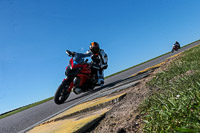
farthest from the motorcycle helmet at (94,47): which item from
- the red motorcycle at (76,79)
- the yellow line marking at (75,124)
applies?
the yellow line marking at (75,124)

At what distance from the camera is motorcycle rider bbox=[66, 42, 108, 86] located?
7074mm

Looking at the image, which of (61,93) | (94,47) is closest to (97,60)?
(94,47)

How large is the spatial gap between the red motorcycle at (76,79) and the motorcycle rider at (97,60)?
169 mm

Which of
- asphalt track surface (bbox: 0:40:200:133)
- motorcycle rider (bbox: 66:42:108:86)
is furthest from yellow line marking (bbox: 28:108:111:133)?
motorcycle rider (bbox: 66:42:108:86)

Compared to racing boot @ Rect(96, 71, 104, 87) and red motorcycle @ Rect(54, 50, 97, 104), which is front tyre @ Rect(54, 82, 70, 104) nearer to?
red motorcycle @ Rect(54, 50, 97, 104)

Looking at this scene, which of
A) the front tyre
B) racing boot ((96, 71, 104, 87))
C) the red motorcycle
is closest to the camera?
the front tyre

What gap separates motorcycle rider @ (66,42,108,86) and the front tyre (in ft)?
4.79

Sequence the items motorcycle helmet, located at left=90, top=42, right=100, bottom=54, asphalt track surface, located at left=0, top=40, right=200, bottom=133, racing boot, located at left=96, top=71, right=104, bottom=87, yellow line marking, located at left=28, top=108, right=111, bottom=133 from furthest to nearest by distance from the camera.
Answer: motorcycle helmet, located at left=90, top=42, right=100, bottom=54 < racing boot, located at left=96, top=71, right=104, bottom=87 < asphalt track surface, located at left=0, top=40, right=200, bottom=133 < yellow line marking, located at left=28, top=108, right=111, bottom=133

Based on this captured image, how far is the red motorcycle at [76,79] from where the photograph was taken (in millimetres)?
5789

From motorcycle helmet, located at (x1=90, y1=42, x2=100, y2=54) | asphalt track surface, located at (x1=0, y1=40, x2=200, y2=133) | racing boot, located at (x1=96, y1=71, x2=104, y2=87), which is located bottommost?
asphalt track surface, located at (x1=0, y1=40, x2=200, y2=133)

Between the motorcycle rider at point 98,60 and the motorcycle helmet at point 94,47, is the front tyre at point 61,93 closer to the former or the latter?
the motorcycle rider at point 98,60

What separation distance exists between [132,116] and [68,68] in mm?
4628

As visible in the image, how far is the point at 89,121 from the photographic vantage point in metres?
1.92

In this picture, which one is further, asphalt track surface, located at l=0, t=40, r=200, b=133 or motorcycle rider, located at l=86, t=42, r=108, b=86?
motorcycle rider, located at l=86, t=42, r=108, b=86
